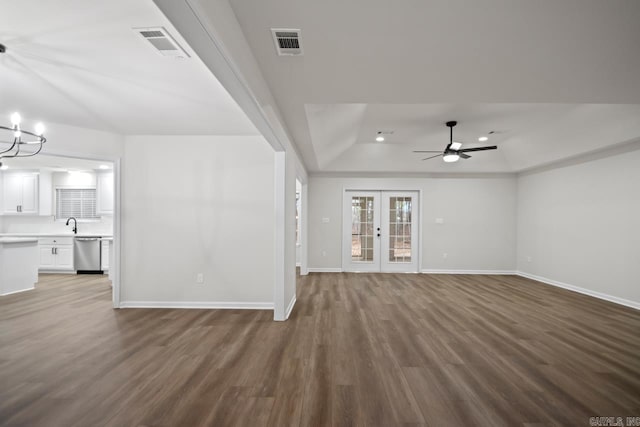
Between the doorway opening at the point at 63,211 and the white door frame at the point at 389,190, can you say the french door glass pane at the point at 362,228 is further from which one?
the doorway opening at the point at 63,211

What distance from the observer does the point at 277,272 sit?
12.5ft

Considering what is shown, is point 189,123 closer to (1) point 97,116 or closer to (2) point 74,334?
(1) point 97,116

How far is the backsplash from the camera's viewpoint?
7.37 metres

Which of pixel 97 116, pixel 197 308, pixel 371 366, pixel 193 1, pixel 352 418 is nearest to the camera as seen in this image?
pixel 193 1

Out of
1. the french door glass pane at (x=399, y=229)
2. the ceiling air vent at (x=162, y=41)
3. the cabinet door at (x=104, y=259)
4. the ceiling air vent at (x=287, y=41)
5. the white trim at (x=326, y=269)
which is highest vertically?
the ceiling air vent at (x=162, y=41)

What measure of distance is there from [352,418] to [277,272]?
213cm

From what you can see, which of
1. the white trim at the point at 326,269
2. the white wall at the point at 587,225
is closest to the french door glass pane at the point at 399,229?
the white trim at the point at 326,269

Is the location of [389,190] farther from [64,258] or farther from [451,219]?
[64,258]

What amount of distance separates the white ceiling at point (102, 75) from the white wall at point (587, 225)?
19.8ft

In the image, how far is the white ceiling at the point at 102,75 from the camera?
6.17ft

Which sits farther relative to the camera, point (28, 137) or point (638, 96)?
point (28, 137)

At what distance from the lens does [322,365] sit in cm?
261

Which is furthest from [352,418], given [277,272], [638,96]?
[638,96]

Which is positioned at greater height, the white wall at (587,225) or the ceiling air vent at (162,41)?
the ceiling air vent at (162,41)
